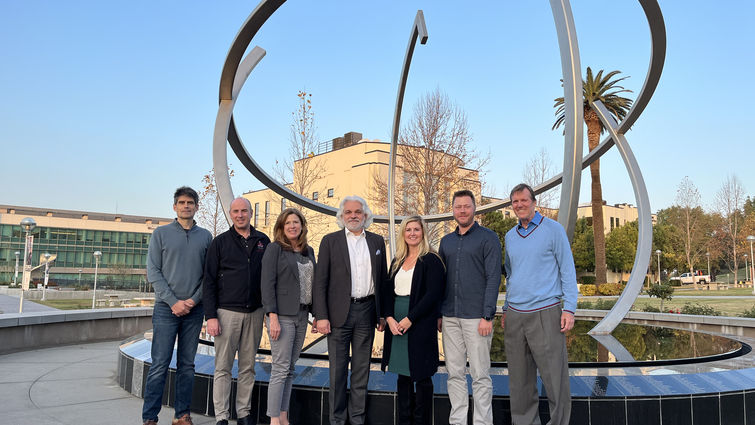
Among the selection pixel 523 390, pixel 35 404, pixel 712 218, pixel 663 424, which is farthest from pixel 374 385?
pixel 712 218

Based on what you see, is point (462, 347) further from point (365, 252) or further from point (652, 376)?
point (652, 376)

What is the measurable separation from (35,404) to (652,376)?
20.8 feet

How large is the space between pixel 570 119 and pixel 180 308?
15.6ft

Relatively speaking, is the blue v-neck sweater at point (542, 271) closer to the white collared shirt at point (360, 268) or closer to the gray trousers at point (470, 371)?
the gray trousers at point (470, 371)

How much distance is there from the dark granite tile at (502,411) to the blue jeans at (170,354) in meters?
2.75

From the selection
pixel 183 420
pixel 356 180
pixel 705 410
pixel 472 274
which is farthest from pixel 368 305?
pixel 356 180

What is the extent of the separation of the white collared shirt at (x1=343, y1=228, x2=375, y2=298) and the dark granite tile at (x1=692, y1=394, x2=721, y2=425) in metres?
3.06

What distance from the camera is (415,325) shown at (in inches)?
172

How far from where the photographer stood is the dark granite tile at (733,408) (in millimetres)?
4719

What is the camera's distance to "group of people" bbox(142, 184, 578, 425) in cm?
423

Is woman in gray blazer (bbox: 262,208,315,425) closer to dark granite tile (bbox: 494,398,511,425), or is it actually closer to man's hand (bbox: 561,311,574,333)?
dark granite tile (bbox: 494,398,511,425)

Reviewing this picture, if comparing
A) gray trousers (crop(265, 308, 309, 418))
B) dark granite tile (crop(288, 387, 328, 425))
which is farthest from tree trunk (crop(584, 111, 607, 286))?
gray trousers (crop(265, 308, 309, 418))

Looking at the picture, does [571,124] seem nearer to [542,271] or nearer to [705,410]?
[542,271]

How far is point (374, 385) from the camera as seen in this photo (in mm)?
4855
